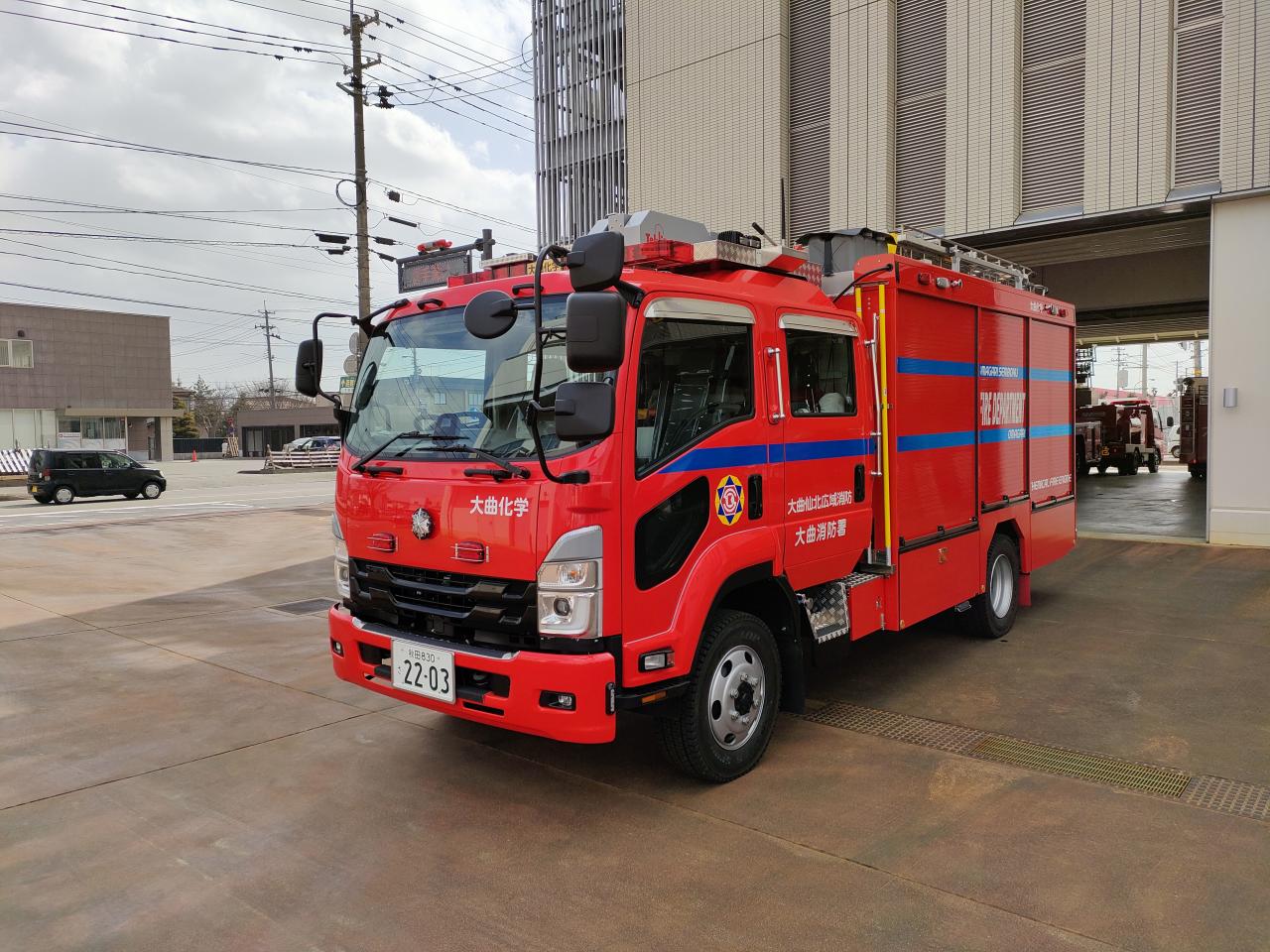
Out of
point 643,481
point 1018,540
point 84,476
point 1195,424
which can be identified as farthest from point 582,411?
point 1195,424

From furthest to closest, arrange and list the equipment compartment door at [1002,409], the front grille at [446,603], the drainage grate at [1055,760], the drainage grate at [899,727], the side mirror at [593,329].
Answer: the equipment compartment door at [1002,409] → the drainage grate at [899,727] → the drainage grate at [1055,760] → the front grille at [446,603] → the side mirror at [593,329]

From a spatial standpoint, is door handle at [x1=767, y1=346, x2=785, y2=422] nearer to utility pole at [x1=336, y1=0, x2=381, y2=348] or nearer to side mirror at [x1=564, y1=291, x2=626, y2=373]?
side mirror at [x1=564, y1=291, x2=626, y2=373]

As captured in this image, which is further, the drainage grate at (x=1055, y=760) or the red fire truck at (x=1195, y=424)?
the red fire truck at (x=1195, y=424)

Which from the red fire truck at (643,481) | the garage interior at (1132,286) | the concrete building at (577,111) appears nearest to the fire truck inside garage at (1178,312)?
the garage interior at (1132,286)

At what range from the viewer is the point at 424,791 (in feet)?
13.9

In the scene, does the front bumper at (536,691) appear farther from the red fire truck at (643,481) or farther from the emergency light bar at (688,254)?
the emergency light bar at (688,254)

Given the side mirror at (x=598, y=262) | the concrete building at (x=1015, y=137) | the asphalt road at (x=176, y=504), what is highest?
the concrete building at (x=1015, y=137)

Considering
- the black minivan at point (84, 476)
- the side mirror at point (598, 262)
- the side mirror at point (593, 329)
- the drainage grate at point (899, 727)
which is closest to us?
the side mirror at point (593, 329)

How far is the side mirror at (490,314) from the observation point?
3793mm

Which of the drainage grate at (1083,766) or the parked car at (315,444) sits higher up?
the parked car at (315,444)

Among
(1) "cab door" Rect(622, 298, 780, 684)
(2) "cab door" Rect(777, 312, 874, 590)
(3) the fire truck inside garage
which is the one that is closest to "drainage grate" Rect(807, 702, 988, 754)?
(2) "cab door" Rect(777, 312, 874, 590)

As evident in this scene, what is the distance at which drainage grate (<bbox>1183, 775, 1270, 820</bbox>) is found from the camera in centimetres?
388

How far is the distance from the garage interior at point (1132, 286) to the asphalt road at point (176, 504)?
15901mm

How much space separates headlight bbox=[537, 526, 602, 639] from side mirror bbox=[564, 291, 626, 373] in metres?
0.73
